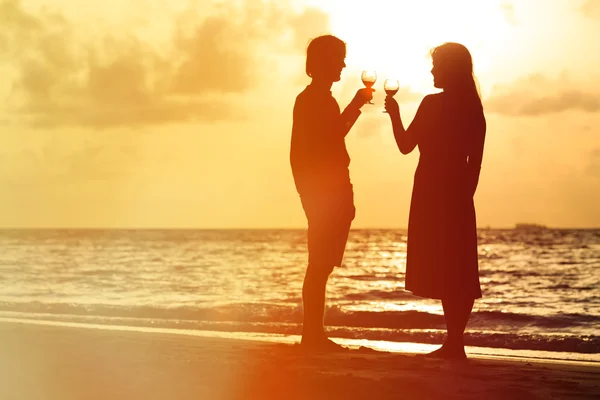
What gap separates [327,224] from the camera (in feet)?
20.2

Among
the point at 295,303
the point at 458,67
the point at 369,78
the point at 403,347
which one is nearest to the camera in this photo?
the point at 458,67

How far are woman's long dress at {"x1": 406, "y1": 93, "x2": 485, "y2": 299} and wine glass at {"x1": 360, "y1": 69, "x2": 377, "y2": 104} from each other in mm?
480

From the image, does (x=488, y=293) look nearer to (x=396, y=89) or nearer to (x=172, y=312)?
(x=172, y=312)

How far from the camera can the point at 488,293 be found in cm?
2095

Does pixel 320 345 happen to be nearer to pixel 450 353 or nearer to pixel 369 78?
pixel 450 353

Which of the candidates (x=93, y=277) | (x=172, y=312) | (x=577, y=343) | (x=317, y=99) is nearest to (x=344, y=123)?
(x=317, y=99)

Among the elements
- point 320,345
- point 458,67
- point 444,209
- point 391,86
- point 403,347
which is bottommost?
point 403,347

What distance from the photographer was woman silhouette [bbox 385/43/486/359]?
592cm

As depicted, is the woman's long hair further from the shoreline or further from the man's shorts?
the shoreline

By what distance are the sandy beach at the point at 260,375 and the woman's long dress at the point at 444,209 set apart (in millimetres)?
658

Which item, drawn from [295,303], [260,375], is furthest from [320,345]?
[295,303]

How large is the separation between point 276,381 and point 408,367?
1.08m

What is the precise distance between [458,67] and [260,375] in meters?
2.73

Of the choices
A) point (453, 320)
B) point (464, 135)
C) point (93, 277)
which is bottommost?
point (93, 277)
